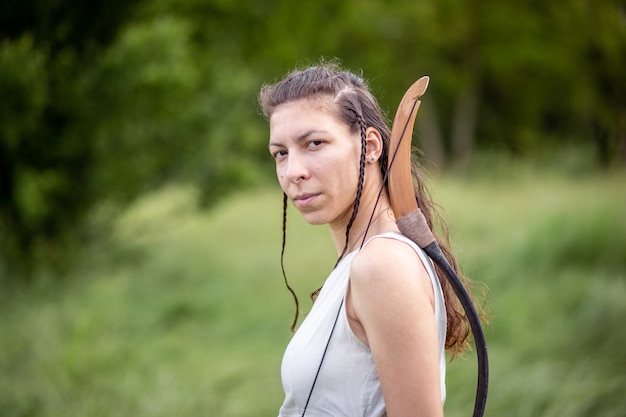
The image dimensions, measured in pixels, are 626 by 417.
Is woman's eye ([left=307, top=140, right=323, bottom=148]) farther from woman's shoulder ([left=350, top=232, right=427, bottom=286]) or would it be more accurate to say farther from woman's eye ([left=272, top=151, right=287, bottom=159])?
woman's shoulder ([left=350, top=232, right=427, bottom=286])

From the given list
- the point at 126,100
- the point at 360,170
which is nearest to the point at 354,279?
the point at 360,170

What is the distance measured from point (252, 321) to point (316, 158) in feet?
16.1

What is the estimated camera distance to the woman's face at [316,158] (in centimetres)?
161

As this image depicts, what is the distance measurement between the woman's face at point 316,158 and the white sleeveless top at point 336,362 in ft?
0.51

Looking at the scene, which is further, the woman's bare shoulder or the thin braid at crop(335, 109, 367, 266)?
the thin braid at crop(335, 109, 367, 266)

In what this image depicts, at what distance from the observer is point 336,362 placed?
4.88 feet

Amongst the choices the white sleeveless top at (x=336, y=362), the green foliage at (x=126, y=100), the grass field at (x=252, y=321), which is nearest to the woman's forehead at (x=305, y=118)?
the white sleeveless top at (x=336, y=362)

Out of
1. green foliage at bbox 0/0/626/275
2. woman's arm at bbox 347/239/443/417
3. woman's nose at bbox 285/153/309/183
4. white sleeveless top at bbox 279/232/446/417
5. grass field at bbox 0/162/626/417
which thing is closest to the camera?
woman's arm at bbox 347/239/443/417

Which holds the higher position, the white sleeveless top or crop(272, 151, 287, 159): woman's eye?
crop(272, 151, 287, 159): woman's eye

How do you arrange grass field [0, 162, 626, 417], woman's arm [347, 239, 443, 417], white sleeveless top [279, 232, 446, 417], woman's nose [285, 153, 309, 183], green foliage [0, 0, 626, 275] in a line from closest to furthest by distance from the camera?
woman's arm [347, 239, 443, 417] < white sleeveless top [279, 232, 446, 417] < woman's nose [285, 153, 309, 183] < grass field [0, 162, 626, 417] < green foliage [0, 0, 626, 275]

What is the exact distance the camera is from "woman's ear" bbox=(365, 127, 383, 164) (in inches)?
66.6

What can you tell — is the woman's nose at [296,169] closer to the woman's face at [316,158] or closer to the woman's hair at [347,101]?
the woman's face at [316,158]

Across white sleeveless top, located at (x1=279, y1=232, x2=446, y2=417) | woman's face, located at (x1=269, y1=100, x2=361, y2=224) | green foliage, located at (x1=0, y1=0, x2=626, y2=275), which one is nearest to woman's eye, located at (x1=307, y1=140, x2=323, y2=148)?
woman's face, located at (x1=269, y1=100, x2=361, y2=224)

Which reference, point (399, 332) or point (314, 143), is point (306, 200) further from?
point (399, 332)
